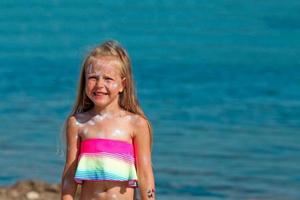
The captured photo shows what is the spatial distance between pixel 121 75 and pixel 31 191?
3.22 m

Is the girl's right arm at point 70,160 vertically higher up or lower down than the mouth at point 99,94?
lower down

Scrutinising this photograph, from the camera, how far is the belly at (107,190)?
18.6ft

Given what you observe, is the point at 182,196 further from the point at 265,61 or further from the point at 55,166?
the point at 265,61

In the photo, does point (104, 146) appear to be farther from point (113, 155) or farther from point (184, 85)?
point (184, 85)

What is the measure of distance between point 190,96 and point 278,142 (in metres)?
2.59

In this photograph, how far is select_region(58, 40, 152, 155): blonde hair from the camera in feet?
18.7

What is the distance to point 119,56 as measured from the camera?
18.7 ft

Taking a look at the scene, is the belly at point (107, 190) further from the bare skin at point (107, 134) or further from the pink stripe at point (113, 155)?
the pink stripe at point (113, 155)

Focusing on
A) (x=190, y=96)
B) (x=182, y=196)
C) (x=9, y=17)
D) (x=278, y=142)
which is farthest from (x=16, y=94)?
(x=9, y=17)

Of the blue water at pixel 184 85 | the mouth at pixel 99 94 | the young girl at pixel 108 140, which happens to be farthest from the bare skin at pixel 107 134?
the blue water at pixel 184 85

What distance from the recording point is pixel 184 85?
14812 mm

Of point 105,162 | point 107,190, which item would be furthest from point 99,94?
point 107,190

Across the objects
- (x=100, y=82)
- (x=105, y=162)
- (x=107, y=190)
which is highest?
(x=100, y=82)

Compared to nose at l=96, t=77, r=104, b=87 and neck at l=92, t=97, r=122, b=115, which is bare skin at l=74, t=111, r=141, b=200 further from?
nose at l=96, t=77, r=104, b=87
